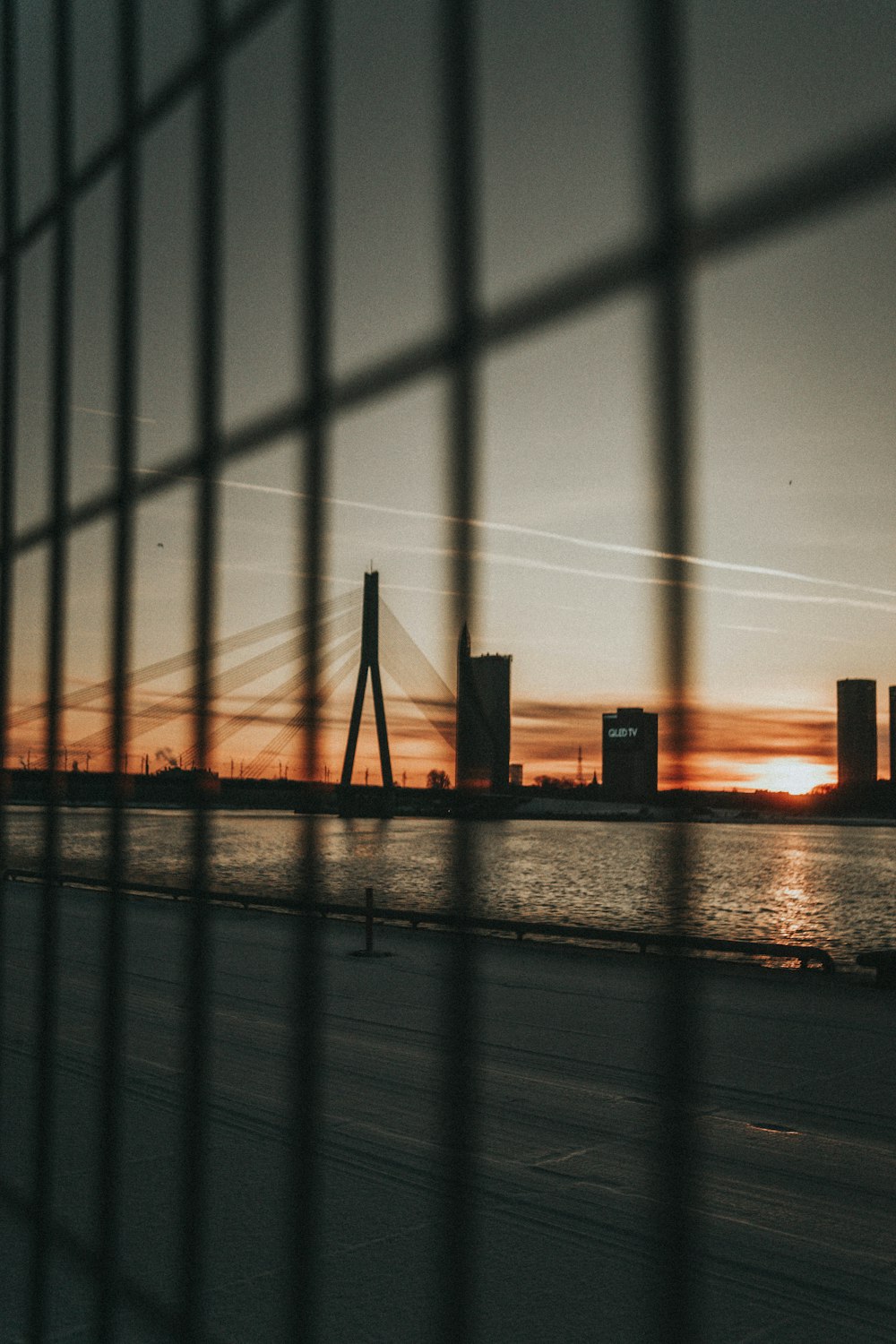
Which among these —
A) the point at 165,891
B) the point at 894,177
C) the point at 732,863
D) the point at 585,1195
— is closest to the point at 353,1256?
the point at 585,1195

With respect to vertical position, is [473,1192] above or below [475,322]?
below

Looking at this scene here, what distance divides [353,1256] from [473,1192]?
44.4 inches

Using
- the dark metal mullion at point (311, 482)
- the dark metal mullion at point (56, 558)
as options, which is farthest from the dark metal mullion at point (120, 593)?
the dark metal mullion at point (311, 482)

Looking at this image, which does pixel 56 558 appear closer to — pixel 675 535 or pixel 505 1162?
pixel 675 535

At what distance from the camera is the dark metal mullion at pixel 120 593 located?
208 inches

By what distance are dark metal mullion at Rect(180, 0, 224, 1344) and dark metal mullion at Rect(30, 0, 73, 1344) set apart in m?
1.22

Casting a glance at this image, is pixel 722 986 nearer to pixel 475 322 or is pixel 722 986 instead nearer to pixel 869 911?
pixel 475 322

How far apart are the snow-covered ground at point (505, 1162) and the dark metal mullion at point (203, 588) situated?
546 mm

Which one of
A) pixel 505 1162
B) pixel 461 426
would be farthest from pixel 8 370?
pixel 505 1162

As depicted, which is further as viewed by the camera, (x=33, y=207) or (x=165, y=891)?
(x=165, y=891)

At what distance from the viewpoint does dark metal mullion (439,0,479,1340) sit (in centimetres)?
333

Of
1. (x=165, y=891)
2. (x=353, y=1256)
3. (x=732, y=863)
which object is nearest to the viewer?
(x=353, y=1256)

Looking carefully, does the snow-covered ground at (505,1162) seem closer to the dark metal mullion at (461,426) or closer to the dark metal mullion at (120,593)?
the dark metal mullion at (120,593)

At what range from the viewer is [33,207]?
21.4ft
